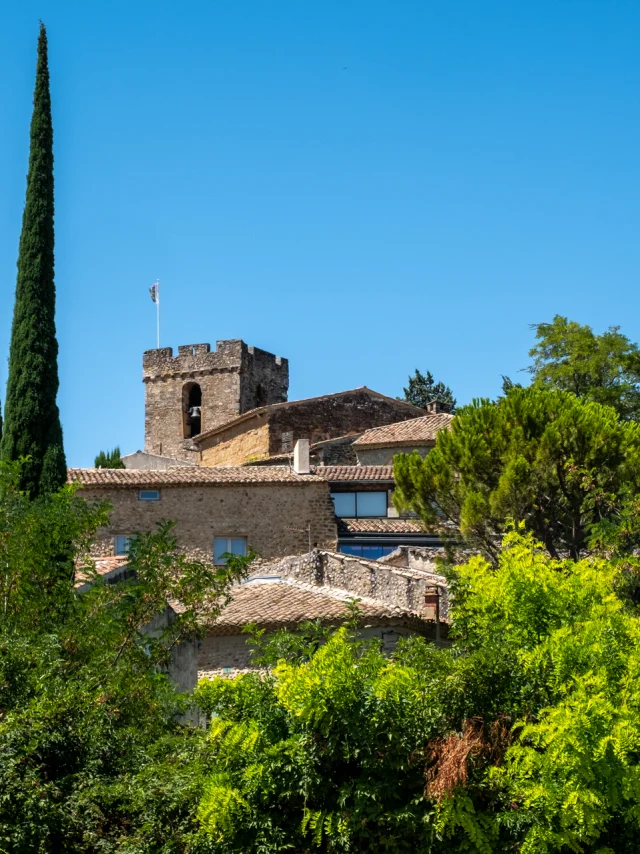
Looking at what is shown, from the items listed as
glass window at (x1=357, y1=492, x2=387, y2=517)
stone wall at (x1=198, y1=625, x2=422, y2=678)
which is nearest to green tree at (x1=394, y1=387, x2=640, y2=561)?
stone wall at (x1=198, y1=625, x2=422, y2=678)

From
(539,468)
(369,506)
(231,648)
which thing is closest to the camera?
(231,648)

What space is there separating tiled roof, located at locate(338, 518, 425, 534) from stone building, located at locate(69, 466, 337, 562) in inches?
45.5

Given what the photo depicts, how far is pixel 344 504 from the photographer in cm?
3938

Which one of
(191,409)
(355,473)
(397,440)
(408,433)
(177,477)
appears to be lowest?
(177,477)

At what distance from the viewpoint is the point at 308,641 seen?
40.5 feet

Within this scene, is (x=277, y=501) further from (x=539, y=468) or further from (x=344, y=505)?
(x=539, y=468)

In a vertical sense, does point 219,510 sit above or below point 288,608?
above

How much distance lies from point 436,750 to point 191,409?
55.3 m

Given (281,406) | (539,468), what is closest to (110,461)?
(281,406)

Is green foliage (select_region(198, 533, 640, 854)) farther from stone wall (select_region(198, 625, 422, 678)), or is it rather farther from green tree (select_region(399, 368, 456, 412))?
green tree (select_region(399, 368, 456, 412))

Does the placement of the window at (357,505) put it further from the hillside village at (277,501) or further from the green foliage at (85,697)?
the green foliage at (85,697)

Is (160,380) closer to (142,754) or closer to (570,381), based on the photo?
(570,381)

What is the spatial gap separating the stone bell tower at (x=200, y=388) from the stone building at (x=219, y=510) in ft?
85.6

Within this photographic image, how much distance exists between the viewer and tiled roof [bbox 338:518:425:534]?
37531mm
